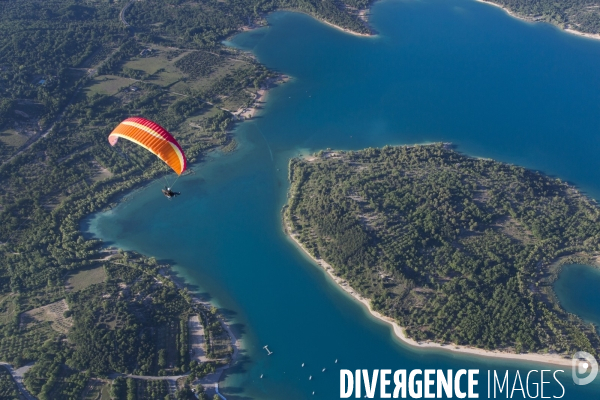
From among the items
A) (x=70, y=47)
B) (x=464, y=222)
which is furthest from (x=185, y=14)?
(x=464, y=222)

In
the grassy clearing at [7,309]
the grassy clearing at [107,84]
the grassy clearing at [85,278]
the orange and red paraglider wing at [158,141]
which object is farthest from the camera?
the grassy clearing at [107,84]

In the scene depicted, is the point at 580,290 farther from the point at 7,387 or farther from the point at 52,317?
the point at 7,387

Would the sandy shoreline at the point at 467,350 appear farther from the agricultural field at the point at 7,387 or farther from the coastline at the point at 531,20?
the coastline at the point at 531,20

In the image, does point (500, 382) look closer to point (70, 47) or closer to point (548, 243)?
point (548, 243)

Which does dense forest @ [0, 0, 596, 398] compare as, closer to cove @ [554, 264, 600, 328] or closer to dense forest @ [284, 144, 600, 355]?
dense forest @ [284, 144, 600, 355]

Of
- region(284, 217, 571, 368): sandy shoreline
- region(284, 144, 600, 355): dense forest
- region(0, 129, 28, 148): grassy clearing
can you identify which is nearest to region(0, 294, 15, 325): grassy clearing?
region(0, 129, 28, 148): grassy clearing

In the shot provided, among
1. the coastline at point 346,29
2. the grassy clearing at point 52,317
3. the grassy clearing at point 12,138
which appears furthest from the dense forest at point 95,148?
the coastline at point 346,29

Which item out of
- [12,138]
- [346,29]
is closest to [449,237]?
[12,138]
